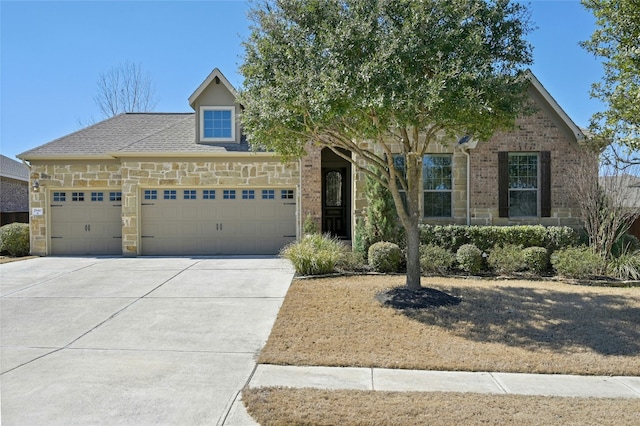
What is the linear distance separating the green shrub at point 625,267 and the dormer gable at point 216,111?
11778 mm

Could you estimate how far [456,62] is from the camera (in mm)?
6590

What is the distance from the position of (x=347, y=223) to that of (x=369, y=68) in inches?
413

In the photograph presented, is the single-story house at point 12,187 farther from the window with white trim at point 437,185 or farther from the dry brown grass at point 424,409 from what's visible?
the dry brown grass at point 424,409

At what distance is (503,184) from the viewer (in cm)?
1270

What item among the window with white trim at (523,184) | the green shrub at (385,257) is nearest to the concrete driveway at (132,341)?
the green shrub at (385,257)

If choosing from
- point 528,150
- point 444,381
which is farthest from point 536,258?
point 444,381

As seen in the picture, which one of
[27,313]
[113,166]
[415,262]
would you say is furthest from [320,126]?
[113,166]

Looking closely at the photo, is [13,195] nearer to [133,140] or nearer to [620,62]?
[133,140]

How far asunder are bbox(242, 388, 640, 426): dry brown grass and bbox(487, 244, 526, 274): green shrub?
6.82 meters

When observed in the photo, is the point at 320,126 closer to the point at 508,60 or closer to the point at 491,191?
the point at 508,60

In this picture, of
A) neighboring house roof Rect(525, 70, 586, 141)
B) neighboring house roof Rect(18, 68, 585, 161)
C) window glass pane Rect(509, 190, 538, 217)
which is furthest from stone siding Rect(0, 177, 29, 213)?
neighboring house roof Rect(525, 70, 586, 141)

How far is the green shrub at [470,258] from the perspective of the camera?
10.8 meters

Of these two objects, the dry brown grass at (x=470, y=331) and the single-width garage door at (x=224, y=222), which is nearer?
the dry brown grass at (x=470, y=331)

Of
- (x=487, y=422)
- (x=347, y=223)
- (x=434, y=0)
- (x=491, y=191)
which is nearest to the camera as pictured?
(x=487, y=422)
